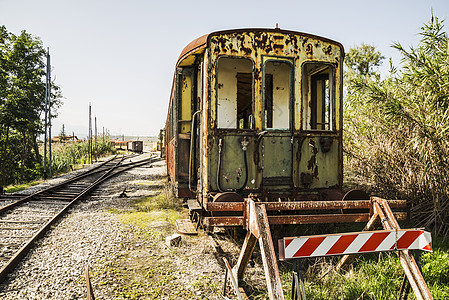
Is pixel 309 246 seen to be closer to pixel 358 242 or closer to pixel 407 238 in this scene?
pixel 358 242

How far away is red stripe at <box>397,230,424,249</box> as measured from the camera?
2.92 meters

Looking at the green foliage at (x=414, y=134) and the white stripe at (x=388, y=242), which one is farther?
the green foliage at (x=414, y=134)

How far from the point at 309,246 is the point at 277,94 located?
3563 mm

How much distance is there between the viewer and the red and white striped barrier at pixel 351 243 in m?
2.62

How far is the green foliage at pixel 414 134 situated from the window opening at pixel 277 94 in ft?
5.48

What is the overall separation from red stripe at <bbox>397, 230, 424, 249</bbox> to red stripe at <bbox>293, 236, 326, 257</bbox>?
85cm

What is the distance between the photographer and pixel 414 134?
19.8 ft

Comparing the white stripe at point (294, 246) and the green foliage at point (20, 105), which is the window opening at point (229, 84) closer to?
the white stripe at point (294, 246)

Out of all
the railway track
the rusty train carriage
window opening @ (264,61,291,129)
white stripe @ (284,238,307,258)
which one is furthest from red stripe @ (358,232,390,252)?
the railway track

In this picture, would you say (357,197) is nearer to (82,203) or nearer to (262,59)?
(262,59)

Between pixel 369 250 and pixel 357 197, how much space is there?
5.79ft

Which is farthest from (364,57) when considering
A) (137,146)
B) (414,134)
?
(137,146)

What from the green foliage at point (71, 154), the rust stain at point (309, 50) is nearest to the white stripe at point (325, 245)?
the rust stain at point (309, 50)

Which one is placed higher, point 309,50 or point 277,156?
point 309,50
